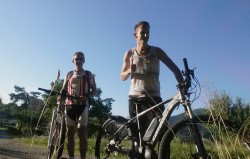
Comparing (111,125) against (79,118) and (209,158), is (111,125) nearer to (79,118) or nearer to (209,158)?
(79,118)

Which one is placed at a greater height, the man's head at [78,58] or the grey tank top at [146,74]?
the man's head at [78,58]

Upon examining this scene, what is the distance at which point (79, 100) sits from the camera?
5.61 m

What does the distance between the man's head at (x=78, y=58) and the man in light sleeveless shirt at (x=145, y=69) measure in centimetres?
156

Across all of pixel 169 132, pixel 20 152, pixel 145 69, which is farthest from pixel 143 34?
pixel 20 152

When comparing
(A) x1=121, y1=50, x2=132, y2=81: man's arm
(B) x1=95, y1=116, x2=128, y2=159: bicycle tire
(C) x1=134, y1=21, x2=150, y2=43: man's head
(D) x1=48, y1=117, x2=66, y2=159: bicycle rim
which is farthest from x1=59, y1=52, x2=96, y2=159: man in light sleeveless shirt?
(C) x1=134, y1=21, x2=150, y2=43: man's head

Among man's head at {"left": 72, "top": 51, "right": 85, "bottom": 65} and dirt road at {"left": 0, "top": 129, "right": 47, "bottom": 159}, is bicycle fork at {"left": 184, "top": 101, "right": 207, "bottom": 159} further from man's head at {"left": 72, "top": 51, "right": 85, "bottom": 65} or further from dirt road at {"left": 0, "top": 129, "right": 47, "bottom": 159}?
dirt road at {"left": 0, "top": 129, "right": 47, "bottom": 159}

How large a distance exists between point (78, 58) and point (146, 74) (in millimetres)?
1836

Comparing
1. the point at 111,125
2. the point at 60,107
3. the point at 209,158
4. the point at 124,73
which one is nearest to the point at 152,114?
the point at 124,73

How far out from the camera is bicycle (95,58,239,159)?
327cm

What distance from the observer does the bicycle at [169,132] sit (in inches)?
129

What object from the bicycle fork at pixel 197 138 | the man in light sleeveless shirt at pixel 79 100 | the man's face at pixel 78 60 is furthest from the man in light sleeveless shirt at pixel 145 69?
the man's face at pixel 78 60

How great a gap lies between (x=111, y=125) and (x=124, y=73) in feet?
3.33

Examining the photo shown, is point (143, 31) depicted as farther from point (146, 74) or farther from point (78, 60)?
point (78, 60)

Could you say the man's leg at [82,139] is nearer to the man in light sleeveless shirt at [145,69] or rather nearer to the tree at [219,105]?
the man in light sleeveless shirt at [145,69]
